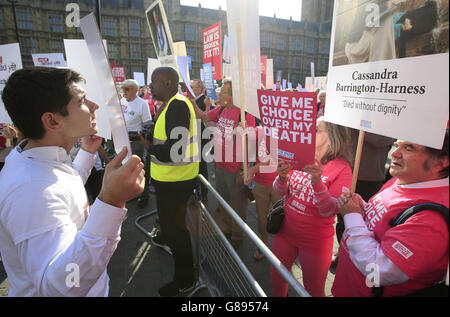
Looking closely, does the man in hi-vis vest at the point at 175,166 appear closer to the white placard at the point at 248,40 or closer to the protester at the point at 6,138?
the white placard at the point at 248,40

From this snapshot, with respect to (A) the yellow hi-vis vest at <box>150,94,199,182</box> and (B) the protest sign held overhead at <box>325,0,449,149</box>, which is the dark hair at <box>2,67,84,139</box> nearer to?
(A) the yellow hi-vis vest at <box>150,94,199,182</box>

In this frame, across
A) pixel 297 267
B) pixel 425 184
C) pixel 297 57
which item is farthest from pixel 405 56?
pixel 297 57

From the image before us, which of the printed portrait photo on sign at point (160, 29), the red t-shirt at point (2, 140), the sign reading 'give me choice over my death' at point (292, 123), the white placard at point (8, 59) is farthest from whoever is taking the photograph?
the red t-shirt at point (2, 140)

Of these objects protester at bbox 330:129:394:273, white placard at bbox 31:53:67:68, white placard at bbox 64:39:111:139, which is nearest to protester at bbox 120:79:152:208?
white placard at bbox 31:53:67:68

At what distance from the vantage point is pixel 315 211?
5.75ft

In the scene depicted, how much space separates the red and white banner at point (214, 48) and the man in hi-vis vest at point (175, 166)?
233cm

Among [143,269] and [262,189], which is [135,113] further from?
[262,189]

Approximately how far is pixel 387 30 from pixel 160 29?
2.68 m

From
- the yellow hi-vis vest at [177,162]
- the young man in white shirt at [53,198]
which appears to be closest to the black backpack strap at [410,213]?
the young man in white shirt at [53,198]

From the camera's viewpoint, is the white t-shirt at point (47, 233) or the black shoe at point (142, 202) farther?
the black shoe at point (142, 202)

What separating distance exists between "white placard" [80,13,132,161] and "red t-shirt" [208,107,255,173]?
6.60ft

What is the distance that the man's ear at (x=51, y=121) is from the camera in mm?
1067

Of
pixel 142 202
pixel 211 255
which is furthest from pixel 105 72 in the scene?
pixel 142 202

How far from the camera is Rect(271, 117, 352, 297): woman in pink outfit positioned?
169cm
